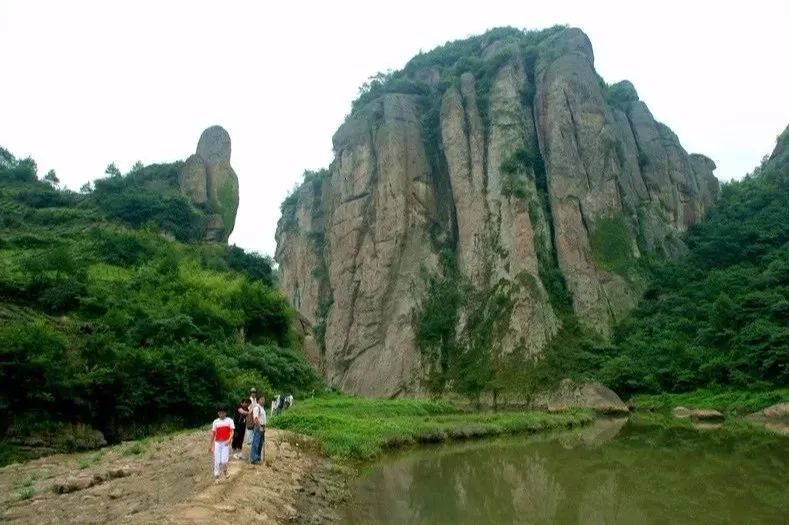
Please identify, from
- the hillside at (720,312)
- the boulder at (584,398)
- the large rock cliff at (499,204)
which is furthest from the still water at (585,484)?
the large rock cliff at (499,204)

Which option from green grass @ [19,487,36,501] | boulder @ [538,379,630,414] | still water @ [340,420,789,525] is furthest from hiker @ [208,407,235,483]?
boulder @ [538,379,630,414]

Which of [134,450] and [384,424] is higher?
[384,424]

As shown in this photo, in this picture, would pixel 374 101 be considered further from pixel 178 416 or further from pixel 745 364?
pixel 178 416

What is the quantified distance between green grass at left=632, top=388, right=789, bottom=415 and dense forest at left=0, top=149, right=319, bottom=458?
1910 cm

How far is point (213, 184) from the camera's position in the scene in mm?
55844

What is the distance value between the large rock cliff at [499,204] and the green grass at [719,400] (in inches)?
392

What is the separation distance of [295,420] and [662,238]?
1699 inches

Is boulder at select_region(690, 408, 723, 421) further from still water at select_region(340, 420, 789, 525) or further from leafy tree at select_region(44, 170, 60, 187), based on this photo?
leafy tree at select_region(44, 170, 60, 187)

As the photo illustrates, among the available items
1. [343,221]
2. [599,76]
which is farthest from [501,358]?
[599,76]

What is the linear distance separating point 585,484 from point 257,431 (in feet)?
24.7

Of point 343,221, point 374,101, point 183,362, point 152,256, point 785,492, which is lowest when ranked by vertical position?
point 785,492

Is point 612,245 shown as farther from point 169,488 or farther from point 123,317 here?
point 169,488

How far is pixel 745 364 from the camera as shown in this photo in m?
33.5

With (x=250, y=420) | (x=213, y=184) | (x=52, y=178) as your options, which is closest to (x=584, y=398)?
(x=250, y=420)
